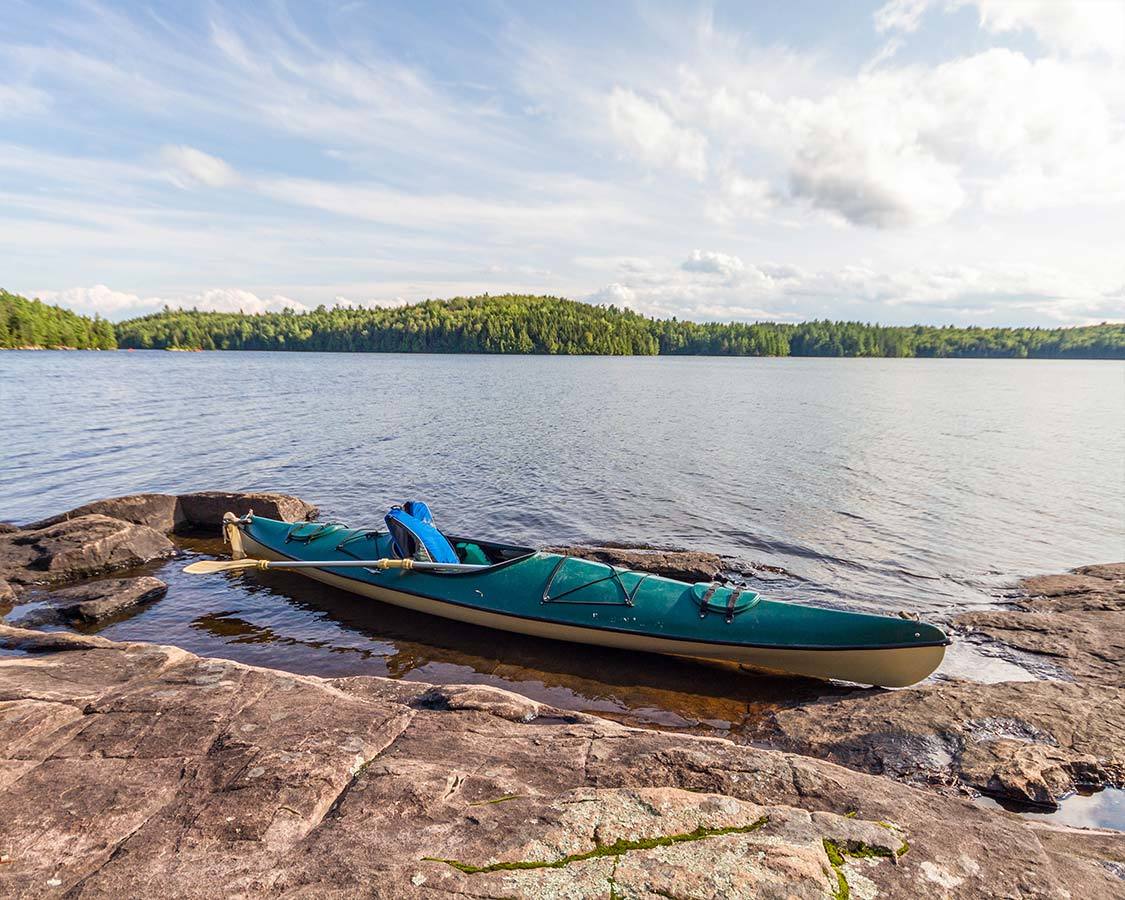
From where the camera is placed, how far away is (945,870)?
375cm

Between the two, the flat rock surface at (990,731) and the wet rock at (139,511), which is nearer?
the flat rock surface at (990,731)

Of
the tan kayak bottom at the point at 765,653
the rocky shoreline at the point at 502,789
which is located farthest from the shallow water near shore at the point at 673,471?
the rocky shoreline at the point at 502,789

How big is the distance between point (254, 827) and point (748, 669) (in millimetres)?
7116

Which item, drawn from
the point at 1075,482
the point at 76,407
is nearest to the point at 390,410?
the point at 76,407

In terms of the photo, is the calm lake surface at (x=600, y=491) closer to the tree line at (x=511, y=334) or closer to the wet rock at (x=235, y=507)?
the wet rock at (x=235, y=507)

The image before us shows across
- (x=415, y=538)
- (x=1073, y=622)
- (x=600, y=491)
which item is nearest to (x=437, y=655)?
(x=415, y=538)

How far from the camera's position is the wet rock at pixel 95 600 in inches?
429

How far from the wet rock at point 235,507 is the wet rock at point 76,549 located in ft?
5.64

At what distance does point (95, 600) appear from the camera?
441 inches

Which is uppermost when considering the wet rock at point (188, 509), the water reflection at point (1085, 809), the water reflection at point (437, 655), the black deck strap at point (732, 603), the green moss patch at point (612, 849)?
the green moss patch at point (612, 849)

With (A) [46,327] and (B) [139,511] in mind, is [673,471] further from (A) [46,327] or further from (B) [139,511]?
(A) [46,327]

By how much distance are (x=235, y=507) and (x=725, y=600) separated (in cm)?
1285

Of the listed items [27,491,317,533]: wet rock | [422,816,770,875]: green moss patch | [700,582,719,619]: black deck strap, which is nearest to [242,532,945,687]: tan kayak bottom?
[700,582,719,619]: black deck strap

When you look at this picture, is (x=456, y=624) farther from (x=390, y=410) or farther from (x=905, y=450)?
(x=390, y=410)
